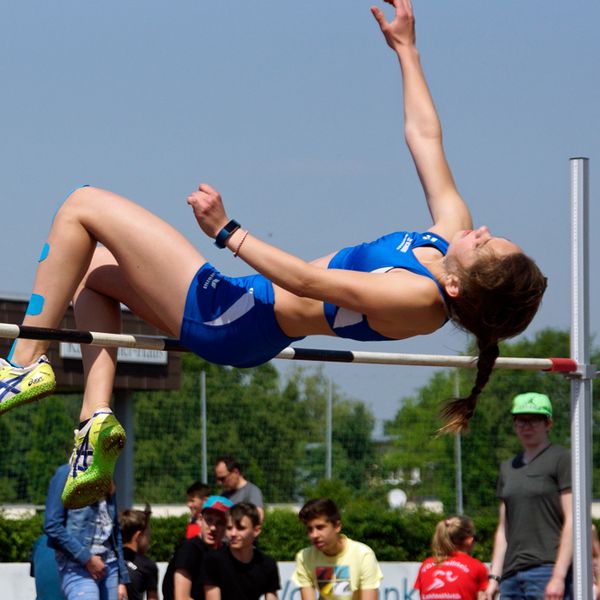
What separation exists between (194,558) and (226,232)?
10.9 feet

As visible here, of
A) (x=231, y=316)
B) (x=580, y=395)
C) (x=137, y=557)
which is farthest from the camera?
(x=137, y=557)

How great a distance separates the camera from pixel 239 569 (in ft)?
20.8

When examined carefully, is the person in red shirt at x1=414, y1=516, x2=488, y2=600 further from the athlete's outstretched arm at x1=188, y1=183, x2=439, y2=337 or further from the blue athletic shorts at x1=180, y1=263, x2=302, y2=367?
the athlete's outstretched arm at x1=188, y1=183, x2=439, y2=337

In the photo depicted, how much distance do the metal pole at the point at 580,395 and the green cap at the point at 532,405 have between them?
1.95 ft

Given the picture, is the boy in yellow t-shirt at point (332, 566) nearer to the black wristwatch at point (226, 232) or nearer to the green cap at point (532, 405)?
the green cap at point (532, 405)

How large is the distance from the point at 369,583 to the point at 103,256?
2.86 meters

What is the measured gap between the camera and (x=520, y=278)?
3.53 meters

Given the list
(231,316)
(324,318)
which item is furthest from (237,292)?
(324,318)

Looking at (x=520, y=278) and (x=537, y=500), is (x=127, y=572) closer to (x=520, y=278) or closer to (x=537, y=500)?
(x=537, y=500)

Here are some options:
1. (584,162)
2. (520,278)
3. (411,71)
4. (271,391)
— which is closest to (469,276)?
(520,278)

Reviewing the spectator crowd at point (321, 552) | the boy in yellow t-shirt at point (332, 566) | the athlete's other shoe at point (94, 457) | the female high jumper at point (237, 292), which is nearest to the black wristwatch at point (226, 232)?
the female high jumper at point (237, 292)

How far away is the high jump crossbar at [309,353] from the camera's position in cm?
355

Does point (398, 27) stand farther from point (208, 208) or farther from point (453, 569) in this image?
point (453, 569)

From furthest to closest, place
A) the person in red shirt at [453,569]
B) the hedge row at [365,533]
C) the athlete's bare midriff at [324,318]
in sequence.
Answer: the hedge row at [365,533], the person in red shirt at [453,569], the athlete's bare midriff at [324,318]
